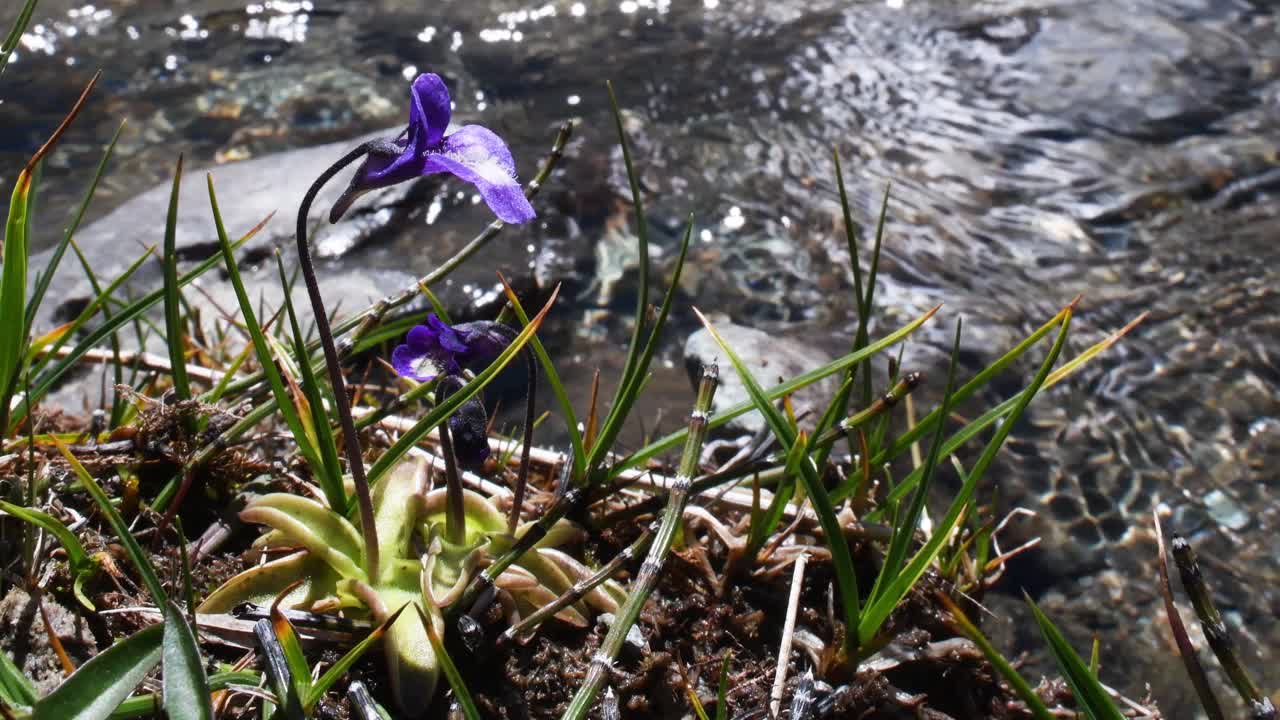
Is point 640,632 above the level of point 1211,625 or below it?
below

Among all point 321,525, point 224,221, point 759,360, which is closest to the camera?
point 321,525

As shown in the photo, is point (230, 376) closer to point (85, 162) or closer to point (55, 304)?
point (55, 304)

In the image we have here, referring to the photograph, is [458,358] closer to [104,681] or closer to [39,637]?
[104,681]

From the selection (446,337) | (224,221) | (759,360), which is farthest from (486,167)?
(224,221)

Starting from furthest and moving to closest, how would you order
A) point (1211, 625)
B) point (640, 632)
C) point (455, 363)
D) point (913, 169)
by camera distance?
point (913, 169) < point (640, 632) < point (455, 363) < point (1211, 625)

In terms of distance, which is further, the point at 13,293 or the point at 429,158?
the point at 13,293

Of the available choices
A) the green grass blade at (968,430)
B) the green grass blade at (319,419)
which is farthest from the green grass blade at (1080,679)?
the green grass blade at (319,419)

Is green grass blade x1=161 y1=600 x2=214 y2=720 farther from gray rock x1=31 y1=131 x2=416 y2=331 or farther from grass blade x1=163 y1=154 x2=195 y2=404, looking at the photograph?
gray rock x1=31 y1=131 x2=416 y2=331
